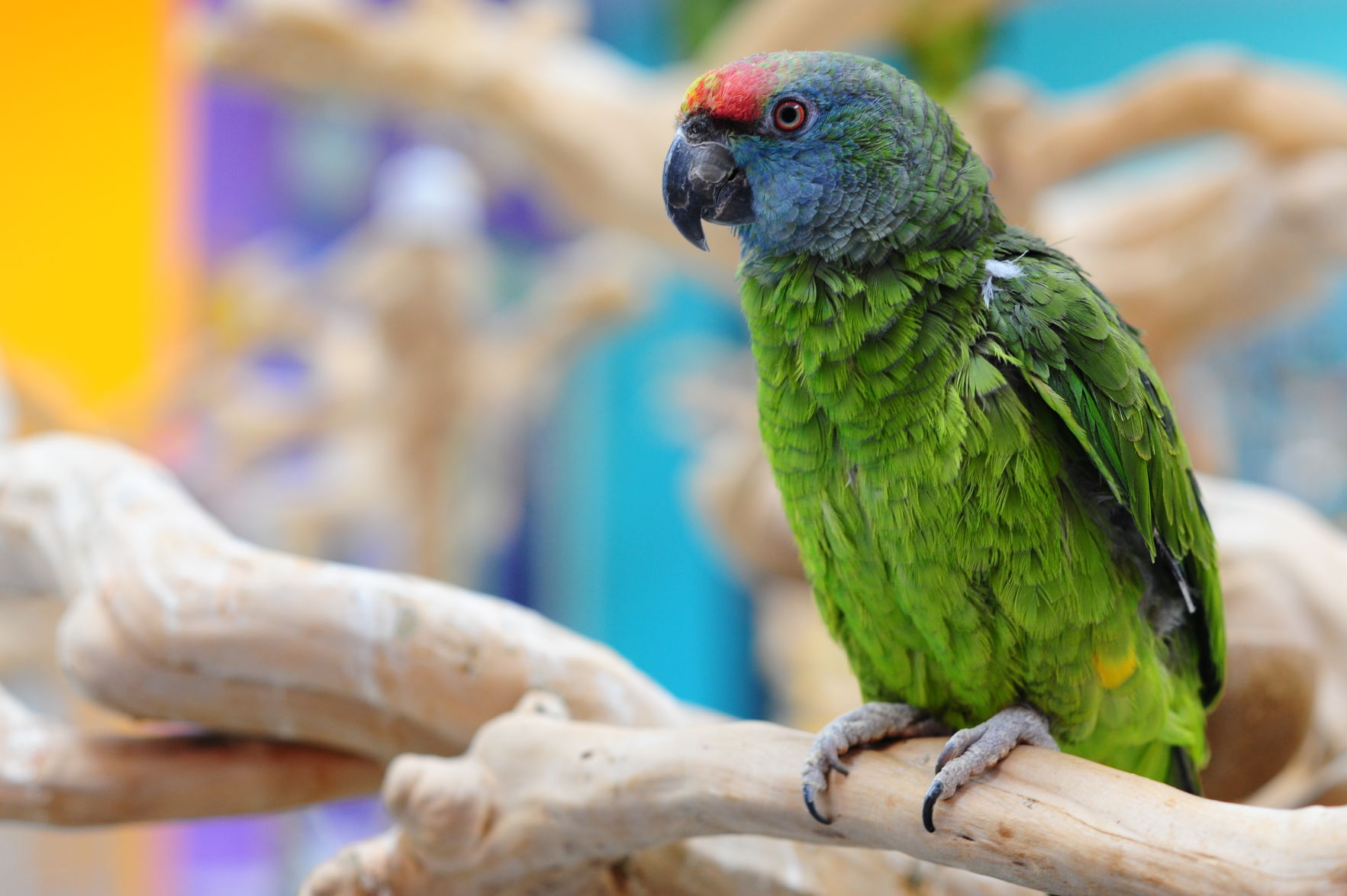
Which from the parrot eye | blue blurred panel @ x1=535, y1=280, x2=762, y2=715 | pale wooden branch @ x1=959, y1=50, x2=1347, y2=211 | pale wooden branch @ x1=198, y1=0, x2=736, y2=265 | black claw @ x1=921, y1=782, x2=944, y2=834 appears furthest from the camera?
blue blurred panel @ x1=535, y1=280, x2=762, y2=715

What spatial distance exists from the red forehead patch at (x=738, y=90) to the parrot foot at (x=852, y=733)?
2.37ft

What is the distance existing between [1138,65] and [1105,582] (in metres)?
4.50

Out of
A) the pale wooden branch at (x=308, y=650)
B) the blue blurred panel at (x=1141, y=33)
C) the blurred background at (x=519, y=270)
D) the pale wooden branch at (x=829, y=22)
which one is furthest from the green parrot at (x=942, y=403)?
the blue blurred panel at (x=1141, y=33)

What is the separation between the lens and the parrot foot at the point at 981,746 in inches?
45.7

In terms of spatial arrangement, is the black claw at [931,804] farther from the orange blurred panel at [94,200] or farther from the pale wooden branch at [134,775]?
the orange blurred panel at [94,200]

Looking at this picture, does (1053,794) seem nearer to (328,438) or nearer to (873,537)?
(873,537)

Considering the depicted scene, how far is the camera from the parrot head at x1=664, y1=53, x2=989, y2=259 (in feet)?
4.09

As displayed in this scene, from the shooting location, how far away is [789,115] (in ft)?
4.14

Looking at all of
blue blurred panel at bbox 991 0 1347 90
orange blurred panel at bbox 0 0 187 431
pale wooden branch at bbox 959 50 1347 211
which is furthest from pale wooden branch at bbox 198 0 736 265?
blue blurred panel at bbox 991 0 1347 90

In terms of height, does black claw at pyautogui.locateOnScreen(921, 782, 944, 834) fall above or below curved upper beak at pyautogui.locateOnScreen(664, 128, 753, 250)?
below

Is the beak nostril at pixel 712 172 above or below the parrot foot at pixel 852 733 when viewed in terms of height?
above

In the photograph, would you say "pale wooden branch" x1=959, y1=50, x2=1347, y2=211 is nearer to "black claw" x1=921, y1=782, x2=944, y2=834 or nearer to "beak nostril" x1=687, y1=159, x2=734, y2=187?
"beak nostril" x1=687, y1=159, x2=734, y2=187

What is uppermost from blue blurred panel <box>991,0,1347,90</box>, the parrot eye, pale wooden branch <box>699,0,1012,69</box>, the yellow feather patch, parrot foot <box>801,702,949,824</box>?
blue blurred panel <box>991,0,1347,90</box>

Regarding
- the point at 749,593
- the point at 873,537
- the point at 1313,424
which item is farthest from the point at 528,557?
the point at 873,537
